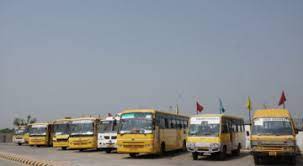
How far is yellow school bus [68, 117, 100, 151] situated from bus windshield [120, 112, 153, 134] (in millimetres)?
6516

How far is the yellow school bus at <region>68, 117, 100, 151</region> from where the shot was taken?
27938mm

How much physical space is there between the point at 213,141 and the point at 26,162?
9.51m

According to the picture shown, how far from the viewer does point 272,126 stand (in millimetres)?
18203

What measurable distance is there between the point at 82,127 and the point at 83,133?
475 mm

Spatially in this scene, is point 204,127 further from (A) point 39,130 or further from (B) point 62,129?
→ (A) point 39,130

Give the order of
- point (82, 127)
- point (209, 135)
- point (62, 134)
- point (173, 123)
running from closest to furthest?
point (209, 135), point (173, 123), point (82, 127), point (62, 134)

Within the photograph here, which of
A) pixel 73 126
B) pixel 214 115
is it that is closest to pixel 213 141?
pixel 214 115

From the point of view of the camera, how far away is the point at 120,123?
2236 cm

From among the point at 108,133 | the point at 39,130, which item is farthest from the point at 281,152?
the point at 39,130

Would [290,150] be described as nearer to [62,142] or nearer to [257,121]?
[257,121]

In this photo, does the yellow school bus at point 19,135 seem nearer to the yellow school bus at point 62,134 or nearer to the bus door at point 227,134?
the yellow school bus at point 62,134

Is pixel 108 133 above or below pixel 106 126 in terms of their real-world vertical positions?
below

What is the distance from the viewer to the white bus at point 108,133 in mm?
26703

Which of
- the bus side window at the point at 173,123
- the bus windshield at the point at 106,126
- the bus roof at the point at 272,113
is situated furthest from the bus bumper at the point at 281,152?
the bus windshield at the point at 106,126
